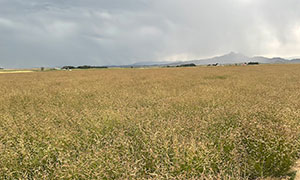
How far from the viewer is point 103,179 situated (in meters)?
2.59

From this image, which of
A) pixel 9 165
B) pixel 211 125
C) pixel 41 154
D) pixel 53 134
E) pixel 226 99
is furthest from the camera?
pixel 226 99

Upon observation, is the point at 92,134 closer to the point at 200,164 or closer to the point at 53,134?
the point at 53,134

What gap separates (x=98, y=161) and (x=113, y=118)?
1.98 m

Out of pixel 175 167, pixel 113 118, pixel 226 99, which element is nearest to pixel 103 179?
pixel 175 167

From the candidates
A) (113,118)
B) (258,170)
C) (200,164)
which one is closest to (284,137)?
(258,170)

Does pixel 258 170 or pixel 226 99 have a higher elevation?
pixel 226 99

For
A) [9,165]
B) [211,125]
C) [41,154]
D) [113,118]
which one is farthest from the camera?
[113,118]

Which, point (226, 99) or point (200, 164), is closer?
point (200, 164)

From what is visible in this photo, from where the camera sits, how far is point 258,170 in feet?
9.98

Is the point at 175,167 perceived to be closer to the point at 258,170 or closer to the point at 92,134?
the point at 258,170

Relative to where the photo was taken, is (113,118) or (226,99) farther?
(226,99)

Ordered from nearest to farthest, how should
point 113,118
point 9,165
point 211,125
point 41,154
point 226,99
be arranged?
point 9,165
point 41,154
point 211,125
point 113,118
point 226,99

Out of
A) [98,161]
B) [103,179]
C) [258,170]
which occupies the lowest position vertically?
[258,170]

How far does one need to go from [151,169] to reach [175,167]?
0.47 metres
